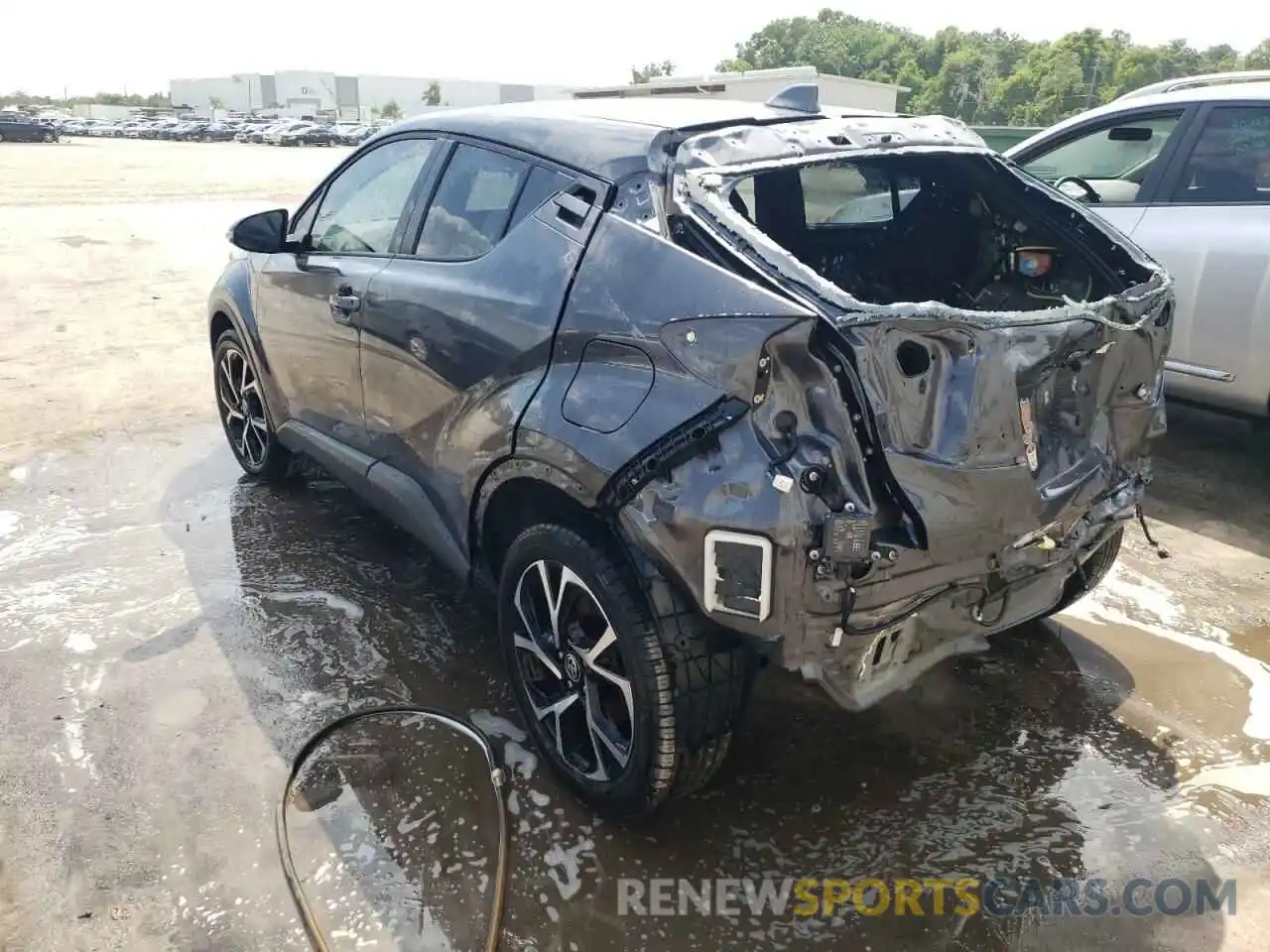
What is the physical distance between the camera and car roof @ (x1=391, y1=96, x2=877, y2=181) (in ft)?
8.68

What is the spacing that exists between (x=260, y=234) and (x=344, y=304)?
2.64ft

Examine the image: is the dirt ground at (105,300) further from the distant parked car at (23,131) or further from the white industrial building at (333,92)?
the white industrial building at (333,92)

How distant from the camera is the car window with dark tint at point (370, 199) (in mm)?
3500

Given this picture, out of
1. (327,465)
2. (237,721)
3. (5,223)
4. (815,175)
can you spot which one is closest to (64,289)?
(5,223)

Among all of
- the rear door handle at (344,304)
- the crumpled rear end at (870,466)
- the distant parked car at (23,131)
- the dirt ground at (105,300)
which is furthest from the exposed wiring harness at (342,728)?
the distant parked car at (23,131)

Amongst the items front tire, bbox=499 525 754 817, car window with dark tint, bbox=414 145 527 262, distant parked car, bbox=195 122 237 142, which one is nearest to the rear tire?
front tire, bbox=499 525 754 817

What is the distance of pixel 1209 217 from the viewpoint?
4719mm

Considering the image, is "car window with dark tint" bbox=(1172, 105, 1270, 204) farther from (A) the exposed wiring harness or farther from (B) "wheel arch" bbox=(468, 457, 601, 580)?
(A) the exposed wiring harness

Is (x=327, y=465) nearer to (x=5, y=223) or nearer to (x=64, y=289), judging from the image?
(x=64, y=289)

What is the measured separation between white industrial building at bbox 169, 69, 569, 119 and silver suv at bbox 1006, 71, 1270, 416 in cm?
13122

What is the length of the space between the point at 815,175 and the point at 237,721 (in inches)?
104

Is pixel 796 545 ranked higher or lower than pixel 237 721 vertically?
higher

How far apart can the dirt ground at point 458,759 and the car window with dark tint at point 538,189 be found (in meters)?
1.58

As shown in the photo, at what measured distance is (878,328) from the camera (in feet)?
6.94
